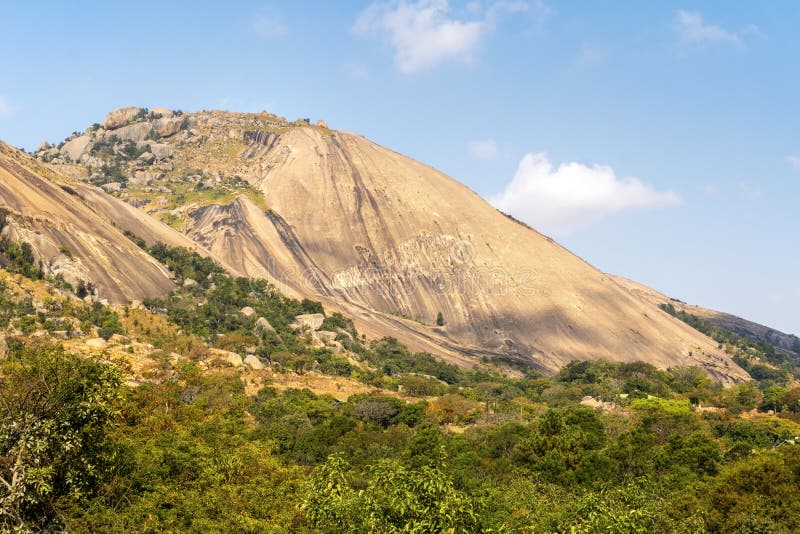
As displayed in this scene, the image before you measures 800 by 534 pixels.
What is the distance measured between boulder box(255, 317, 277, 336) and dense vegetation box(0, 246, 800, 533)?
351 mm

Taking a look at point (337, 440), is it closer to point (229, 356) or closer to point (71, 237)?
point (229, 356)

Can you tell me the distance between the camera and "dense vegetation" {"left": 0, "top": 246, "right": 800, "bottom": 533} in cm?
2258

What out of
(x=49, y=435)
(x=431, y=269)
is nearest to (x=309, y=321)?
(x=431, y=269)

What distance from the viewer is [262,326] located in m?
109

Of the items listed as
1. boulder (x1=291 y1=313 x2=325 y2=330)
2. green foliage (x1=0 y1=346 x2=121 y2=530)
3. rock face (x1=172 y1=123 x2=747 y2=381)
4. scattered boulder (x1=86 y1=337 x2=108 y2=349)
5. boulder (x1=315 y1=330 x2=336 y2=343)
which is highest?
rock face (x1=172 y1=123 x2=747 y2=381)

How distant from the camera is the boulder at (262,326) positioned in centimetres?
10756

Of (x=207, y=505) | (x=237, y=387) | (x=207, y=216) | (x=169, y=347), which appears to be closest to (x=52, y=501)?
(x=207, y=505)

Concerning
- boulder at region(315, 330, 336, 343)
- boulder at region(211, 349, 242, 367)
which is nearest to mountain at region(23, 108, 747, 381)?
boulder at region(315, 330, 336, 343)

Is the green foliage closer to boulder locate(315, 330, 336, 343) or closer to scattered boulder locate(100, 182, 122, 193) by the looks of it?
boulder locate(315, 330, 336, 343)

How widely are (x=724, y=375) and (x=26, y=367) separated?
5841 inches

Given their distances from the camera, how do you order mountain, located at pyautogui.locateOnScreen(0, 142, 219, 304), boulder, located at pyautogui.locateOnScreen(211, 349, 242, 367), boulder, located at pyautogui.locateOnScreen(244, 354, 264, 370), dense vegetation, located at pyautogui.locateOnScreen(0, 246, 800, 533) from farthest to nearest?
mountain, located at pyautogui.locateOnScreen(0, 142, 219, 304) → boulder, located at pyautogui.locateOnScreen(244, 354, 264, 370) → boulder, located at pyautogui.locateOnScreen(211, 349, 242, 367) → dense vegetation, located at pyautogui.locateOnScreen(0, 246, 800, 533)

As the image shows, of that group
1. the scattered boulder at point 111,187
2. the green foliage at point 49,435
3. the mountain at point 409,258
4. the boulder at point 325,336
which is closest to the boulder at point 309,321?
the boulder at point 325,336

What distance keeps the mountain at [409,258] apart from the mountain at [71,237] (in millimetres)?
15404

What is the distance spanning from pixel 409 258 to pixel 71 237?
7587cm
